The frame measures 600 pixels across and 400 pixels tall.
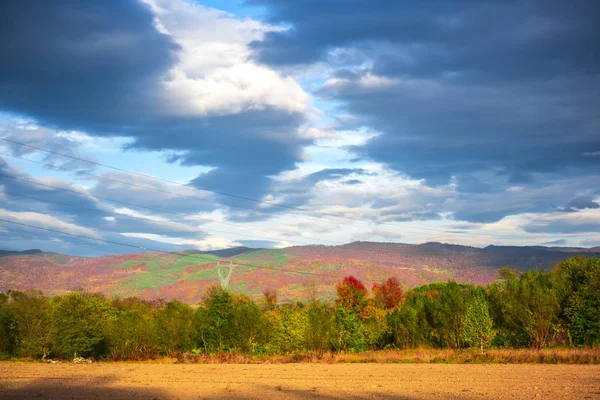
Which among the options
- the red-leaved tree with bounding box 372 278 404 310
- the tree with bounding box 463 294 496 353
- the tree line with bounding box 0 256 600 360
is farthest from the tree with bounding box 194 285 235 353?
the red-leaved tree with bounding box 372 278 404 310

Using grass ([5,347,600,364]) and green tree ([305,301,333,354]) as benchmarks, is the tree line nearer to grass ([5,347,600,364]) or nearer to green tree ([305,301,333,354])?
green tree ([305,301,333,354])

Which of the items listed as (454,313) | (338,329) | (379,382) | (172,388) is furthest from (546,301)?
(172,388)

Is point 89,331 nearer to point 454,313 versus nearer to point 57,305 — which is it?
point 57,305

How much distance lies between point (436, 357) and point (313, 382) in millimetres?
13408

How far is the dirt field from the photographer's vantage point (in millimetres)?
22062

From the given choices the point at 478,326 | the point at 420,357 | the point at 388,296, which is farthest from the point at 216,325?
the point at 388,296

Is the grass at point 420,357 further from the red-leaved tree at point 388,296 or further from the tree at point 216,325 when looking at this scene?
the red-leaved tree at point 388,296

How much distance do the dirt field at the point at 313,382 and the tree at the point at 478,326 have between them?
8271 mm

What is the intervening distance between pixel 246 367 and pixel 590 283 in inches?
1040

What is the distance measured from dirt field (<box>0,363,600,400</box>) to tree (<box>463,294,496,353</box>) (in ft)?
27.1

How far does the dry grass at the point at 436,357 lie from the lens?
33094 millimetres

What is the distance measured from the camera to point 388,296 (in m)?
116

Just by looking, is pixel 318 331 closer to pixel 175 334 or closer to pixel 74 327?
pixel 175 334

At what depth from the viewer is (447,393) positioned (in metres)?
21.7
